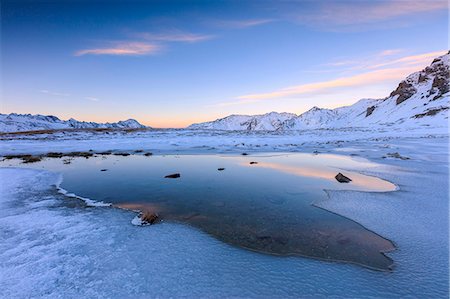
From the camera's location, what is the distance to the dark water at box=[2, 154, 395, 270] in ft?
19.7

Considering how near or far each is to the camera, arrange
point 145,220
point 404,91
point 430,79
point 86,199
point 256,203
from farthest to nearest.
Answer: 1. point 404,91
2. point 430,79
3. point 86,199
4. point 256,203
5. point 145,220

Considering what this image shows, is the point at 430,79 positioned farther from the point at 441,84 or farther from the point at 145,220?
the point at 145,220

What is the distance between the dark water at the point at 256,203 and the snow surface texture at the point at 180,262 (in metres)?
0.50

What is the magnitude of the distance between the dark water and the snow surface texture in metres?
0.50

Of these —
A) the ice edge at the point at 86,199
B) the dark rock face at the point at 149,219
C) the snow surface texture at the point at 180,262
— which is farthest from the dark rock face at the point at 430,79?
the ice edge at the point at 86,199

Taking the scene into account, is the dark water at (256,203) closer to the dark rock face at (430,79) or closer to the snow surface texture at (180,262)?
the snow surface texture at (180,262)

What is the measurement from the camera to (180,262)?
532 centimetres

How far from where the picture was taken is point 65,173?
1572 centimetres

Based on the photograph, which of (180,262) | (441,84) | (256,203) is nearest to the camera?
(180,262)

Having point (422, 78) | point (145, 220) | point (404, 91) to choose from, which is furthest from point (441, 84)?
point (145, 220)

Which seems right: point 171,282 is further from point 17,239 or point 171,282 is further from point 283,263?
point 17,239

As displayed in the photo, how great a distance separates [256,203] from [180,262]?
447cm

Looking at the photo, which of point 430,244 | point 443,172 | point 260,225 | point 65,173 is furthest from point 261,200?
point 65,173

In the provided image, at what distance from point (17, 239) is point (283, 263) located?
6.87 m
